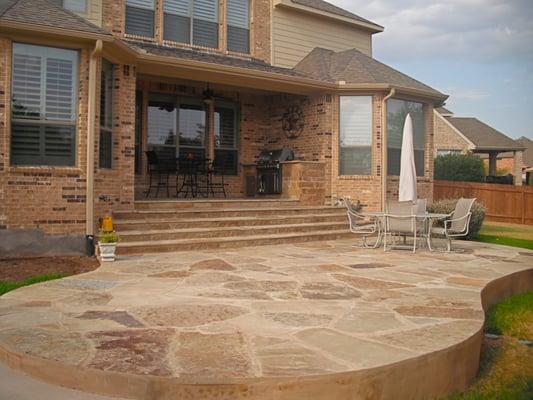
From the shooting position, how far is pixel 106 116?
9164mm

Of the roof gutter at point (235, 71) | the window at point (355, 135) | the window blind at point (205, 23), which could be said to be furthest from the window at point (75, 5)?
the window at point (355, 135)

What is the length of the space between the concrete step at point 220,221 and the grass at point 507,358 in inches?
205

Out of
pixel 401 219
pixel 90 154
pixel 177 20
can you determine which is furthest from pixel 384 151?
pixel 90 154

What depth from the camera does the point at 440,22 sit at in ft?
53.2

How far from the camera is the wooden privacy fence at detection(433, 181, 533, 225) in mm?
19266

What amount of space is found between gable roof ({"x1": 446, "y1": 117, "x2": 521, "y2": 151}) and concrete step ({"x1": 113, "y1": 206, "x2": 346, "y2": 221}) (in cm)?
2462

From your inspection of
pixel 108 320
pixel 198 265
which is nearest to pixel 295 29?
pixel 198 265

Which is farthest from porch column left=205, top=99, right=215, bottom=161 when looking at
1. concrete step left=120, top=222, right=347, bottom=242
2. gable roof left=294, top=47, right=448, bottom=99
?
concrete step left=120, top=222, right=347, bottom=242

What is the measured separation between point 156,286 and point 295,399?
3092mm

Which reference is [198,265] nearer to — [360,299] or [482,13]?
[360,299]

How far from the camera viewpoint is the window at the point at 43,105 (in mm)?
8078

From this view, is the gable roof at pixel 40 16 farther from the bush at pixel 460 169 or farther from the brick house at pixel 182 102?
the bush at pixel 460 169

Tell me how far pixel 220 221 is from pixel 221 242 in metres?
0.66

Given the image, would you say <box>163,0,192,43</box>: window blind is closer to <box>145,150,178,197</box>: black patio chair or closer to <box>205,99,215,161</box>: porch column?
<box>205,99,215,161</box>: porch column
